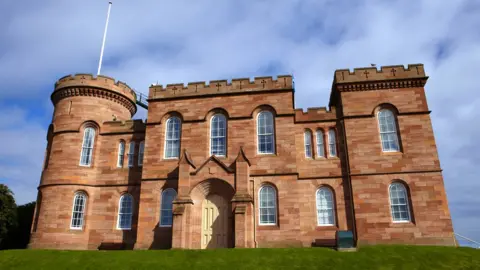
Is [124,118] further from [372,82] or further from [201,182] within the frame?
[372,82]

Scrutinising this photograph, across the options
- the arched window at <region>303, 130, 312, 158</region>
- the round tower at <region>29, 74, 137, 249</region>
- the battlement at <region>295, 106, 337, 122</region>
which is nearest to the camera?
the round tower at <region>29, 74, 137, 249</region>

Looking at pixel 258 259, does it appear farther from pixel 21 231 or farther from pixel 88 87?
pixel 21 231

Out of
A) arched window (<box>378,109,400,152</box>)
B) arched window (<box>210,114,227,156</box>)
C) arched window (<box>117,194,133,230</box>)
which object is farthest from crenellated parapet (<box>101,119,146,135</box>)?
arched window (<box>378,109,400,152</box>)

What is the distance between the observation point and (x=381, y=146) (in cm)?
2333

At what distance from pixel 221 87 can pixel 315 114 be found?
22.3ft

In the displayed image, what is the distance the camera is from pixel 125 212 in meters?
24.9

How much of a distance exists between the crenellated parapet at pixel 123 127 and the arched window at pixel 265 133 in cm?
878

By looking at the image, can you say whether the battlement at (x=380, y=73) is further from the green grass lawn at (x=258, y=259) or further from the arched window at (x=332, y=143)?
the green grass lawn at (x=258, y=259)

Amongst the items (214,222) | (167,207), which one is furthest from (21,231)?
(214,222)

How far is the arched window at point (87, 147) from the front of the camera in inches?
1027

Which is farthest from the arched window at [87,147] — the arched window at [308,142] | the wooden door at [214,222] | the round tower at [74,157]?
the arched window at [308,142]

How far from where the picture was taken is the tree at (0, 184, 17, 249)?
89.5 feet

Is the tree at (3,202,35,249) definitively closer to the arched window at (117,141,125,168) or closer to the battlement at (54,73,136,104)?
the arched window at (117,141,125,168)

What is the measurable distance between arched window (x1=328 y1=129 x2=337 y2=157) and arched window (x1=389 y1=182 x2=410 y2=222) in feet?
13.4
